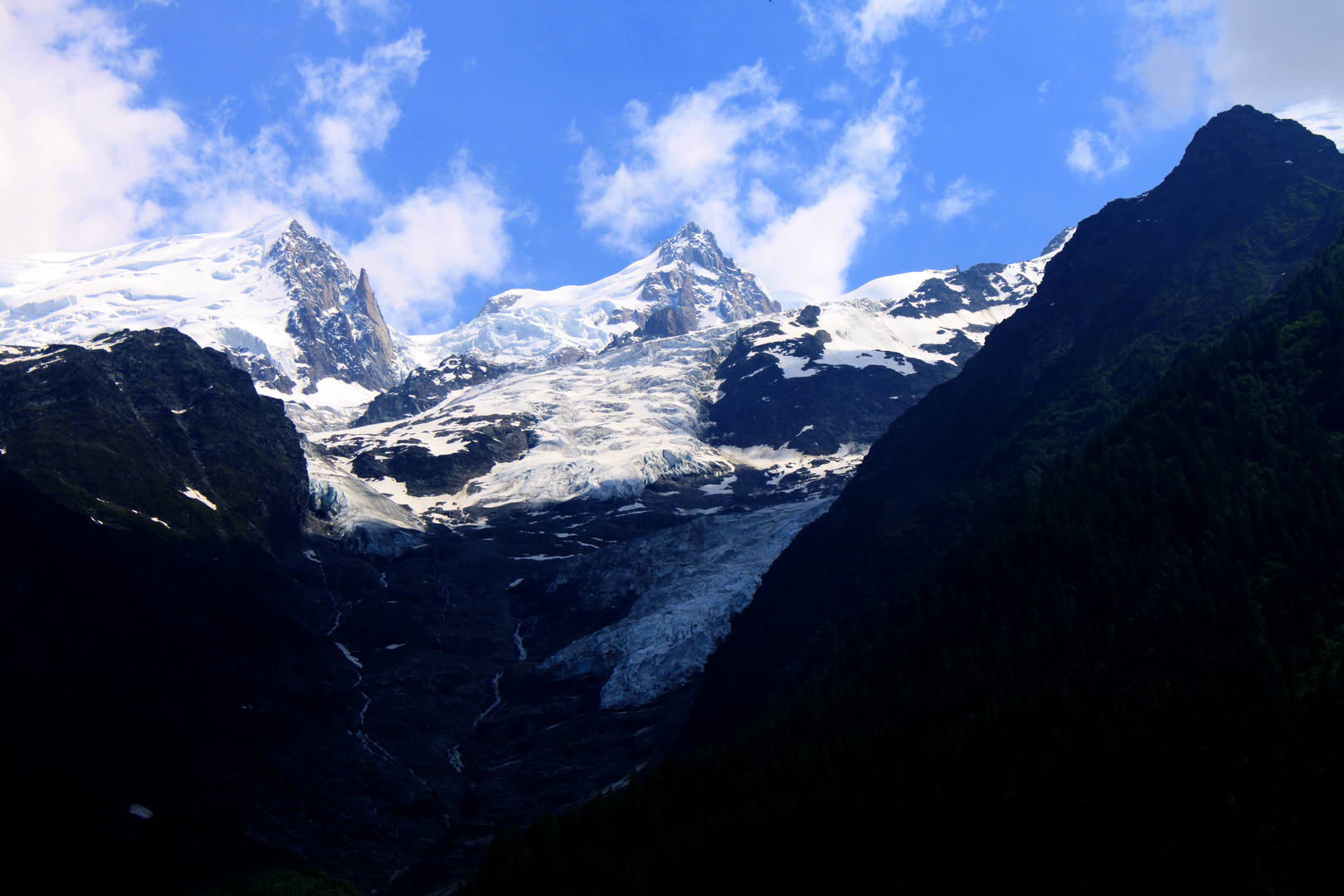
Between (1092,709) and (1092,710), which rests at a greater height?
(1092,709)

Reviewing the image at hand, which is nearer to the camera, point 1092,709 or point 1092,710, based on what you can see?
point 1092,710

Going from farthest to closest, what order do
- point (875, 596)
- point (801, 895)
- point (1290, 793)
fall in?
point (875, 596) < point (801, 895) < point (1290, 793)

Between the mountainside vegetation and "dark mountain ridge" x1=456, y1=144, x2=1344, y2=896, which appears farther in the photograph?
the mountainside vegetation

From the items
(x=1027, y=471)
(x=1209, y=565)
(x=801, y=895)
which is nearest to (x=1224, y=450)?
(x=1209, y=565)

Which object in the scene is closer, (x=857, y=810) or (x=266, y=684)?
(x=857, y=810)

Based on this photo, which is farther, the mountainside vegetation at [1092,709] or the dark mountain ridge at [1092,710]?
the mountainside vegetation at [1092,709]

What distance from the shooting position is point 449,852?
518 ft

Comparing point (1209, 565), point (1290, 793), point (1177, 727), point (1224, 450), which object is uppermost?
point (1224, 450)

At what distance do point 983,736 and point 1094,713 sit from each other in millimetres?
12639

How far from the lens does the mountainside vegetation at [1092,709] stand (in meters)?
100

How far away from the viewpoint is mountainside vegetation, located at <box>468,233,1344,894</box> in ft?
329

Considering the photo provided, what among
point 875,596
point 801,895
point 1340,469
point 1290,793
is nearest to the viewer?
point 1290,793

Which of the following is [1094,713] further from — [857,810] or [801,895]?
[801,895]

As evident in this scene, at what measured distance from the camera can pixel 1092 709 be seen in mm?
118500
